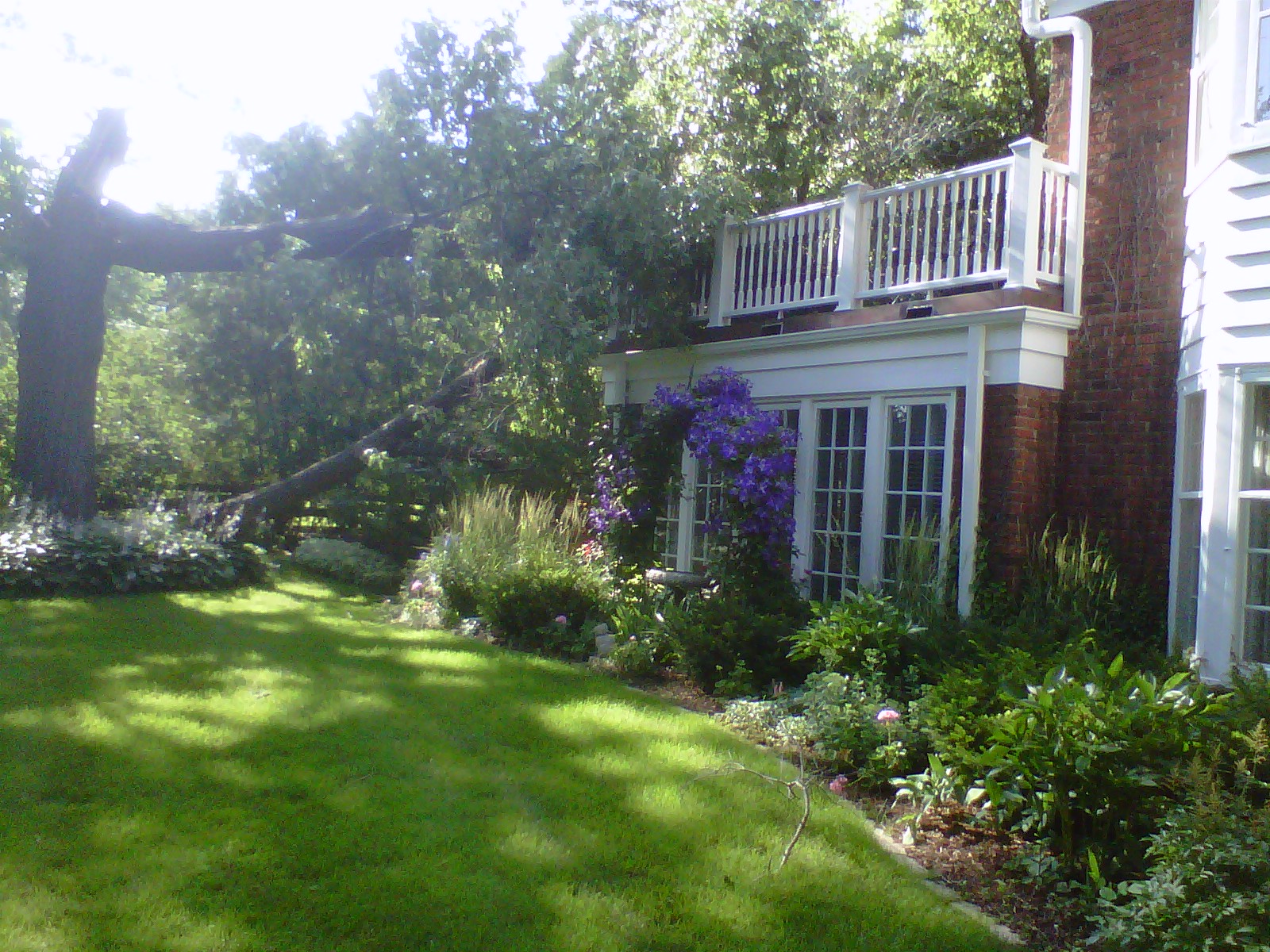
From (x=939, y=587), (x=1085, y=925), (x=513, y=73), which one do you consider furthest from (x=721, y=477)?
(x=513, y=73)

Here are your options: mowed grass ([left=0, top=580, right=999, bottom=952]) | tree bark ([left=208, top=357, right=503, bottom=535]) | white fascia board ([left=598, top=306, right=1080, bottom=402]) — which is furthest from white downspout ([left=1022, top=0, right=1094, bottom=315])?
tree bark ([left=208, top=357, right=503, bottom=535])

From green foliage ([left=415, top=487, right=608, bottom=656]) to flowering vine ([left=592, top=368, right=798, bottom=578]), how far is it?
0.53 m

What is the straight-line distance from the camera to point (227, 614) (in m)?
9.64

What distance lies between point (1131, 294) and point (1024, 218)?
0.93 meters

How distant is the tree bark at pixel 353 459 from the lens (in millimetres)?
16141

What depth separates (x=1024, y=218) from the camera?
7277 millimetres

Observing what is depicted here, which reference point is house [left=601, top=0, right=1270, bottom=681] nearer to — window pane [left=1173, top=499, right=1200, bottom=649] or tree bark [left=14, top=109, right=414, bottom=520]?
window pane [left=1173, top=499, right=1200, bottom=649]

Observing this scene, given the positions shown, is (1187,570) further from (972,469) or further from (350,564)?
(350,564)

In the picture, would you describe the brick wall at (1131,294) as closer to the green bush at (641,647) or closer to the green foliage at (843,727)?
the green foliage at (843,727)

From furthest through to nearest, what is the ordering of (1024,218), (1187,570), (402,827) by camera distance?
1. (1024,218)
2. (1187,570)
3. (402,827)

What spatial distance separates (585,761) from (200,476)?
1677 centimetres

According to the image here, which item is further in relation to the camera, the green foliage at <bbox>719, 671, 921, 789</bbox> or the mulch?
the green foliage at <bbox>719, 671, 921, 789</bbox>

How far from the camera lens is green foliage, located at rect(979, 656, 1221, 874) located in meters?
3.74

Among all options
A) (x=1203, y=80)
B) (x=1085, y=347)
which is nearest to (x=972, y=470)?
(x=1085, y=347)
